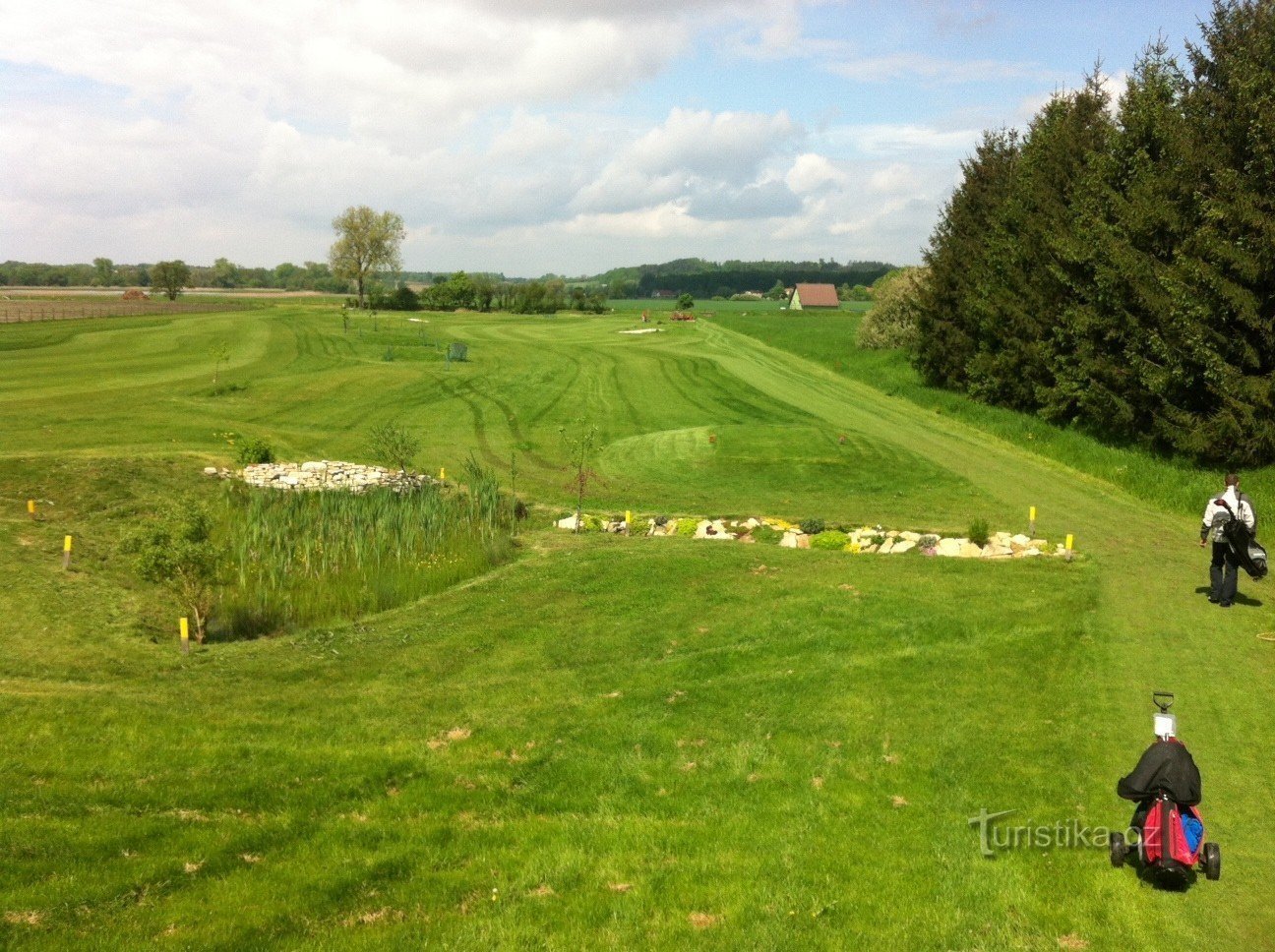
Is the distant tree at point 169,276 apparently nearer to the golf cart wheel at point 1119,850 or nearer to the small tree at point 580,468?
the small tree at point 580,468

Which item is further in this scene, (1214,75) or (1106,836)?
(1214,75)

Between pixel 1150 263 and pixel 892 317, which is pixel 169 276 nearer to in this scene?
pixel 892 317

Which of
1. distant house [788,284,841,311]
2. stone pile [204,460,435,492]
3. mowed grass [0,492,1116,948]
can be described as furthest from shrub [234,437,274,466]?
distant house [788,284,841,311]

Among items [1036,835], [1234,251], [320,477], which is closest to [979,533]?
[1234,251]

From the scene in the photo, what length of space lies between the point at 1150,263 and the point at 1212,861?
908 inches

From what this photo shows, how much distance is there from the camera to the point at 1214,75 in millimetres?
25516

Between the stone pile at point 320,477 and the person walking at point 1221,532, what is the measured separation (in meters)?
19.4

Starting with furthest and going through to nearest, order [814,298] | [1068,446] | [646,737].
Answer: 1. [814,298]
2. [1068,446]
3. [646,737]

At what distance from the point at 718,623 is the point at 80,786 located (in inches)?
393

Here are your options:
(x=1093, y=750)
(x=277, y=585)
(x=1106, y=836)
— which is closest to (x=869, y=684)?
(x=1093, y=750)

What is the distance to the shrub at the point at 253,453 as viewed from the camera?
93.8 feet

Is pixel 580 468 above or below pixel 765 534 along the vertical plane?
above

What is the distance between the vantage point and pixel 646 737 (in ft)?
40.1

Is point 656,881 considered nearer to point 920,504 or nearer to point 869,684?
point 869,684
